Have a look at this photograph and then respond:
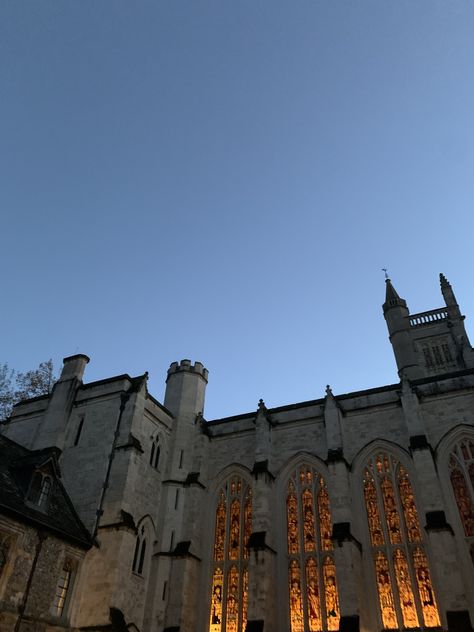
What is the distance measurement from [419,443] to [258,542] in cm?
733

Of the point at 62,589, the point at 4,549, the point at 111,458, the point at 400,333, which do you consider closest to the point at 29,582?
the point at 4,549

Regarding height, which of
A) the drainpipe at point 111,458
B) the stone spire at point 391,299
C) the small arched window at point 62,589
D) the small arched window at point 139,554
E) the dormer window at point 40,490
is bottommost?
the small arched window at point 62,589

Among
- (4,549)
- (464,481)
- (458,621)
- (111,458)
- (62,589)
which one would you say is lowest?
(458,621)

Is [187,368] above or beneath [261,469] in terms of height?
above

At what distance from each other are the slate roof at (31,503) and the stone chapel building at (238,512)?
0.08 m

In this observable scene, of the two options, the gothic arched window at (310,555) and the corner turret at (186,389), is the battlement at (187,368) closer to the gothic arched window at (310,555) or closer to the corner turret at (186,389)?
the corner turret at (186,389)

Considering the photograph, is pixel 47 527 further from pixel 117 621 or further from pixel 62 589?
pixel 117 621

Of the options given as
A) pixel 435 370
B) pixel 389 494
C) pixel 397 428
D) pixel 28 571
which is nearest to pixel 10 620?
pixel 28 571

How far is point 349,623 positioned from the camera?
54.0ft

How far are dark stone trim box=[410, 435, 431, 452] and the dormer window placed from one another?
13.6 m

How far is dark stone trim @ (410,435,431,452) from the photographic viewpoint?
18.7 meters

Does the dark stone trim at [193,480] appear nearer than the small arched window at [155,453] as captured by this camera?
No

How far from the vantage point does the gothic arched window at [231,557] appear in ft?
64.7

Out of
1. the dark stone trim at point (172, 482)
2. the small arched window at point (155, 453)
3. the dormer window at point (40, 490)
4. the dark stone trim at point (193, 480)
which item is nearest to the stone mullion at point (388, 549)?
the dark stone trim at point (193, 480)
